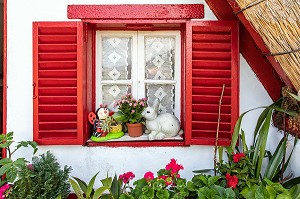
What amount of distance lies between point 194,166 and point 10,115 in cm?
147

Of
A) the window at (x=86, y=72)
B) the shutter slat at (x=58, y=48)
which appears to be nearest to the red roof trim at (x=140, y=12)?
the window at (x=86, y=72)

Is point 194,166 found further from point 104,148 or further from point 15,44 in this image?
point 15,44

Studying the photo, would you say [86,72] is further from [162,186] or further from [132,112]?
[162,186]

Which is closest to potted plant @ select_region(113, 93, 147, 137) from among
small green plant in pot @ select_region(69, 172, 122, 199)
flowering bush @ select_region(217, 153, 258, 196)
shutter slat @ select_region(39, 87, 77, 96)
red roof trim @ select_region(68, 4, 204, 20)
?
shutter slat @ select_region(39, 87, 77, 96)

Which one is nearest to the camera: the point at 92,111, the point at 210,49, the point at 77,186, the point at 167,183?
the point at 167,183

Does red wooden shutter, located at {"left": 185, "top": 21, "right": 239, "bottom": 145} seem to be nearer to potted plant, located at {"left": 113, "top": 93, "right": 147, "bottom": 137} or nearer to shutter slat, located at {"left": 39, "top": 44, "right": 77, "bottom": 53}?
potted plant, located at {"left": 113, "top": 93, "right": 147, "bottom": 137}

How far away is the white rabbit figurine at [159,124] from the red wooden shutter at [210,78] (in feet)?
0.47

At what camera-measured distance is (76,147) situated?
8.34 feet

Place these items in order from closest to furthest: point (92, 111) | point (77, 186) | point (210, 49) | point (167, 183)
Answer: point (167, 183) < point (77, 186) < point (210, 49) < point (92, 111)

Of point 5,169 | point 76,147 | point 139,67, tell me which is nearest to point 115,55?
point 139,67

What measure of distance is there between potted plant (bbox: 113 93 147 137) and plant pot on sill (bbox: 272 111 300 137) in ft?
3.27

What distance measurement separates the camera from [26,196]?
213 cm

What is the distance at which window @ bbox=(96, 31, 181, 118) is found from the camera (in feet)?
8.98

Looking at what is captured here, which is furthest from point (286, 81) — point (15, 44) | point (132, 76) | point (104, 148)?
point (15, 44)
